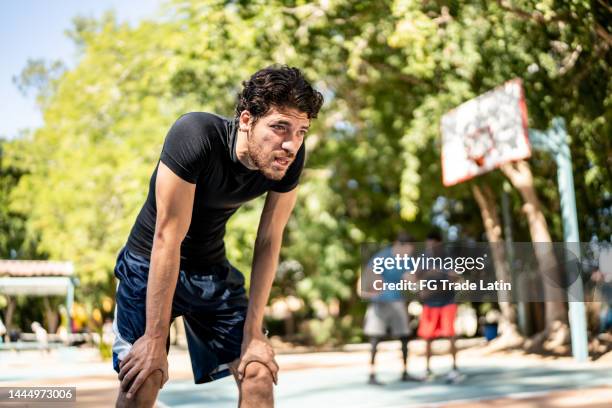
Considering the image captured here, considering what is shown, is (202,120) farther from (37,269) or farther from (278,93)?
(37,269)

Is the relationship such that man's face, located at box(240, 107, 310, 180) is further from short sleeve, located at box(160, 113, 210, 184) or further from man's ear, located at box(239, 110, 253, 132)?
short sleeve, located at box(160, 113, 210, 184)

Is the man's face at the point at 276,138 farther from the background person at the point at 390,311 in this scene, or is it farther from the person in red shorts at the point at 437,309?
the person in red shorts at the point at 437,309

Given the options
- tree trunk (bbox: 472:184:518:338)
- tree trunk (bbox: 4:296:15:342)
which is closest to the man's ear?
tree trunk (bbox: 472:184:518:338)

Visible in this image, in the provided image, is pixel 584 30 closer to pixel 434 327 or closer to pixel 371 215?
pixel 434 327

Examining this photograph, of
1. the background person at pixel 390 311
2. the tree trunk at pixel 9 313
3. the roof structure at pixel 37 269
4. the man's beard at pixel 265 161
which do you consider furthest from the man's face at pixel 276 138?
the tree trunk at pixel 9 313

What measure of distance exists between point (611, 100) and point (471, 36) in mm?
2271

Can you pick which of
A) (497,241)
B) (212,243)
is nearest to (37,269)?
(497,241)

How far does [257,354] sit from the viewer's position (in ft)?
7.87

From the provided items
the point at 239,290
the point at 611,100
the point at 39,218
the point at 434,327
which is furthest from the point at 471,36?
the point at 39,218

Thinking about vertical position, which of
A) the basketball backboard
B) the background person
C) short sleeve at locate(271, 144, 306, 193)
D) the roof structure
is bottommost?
the background person

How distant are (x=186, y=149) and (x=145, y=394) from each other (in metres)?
0.81

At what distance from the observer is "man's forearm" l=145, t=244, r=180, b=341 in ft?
7.27

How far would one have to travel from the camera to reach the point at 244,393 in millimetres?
2312

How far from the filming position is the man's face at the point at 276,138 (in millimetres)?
2197
